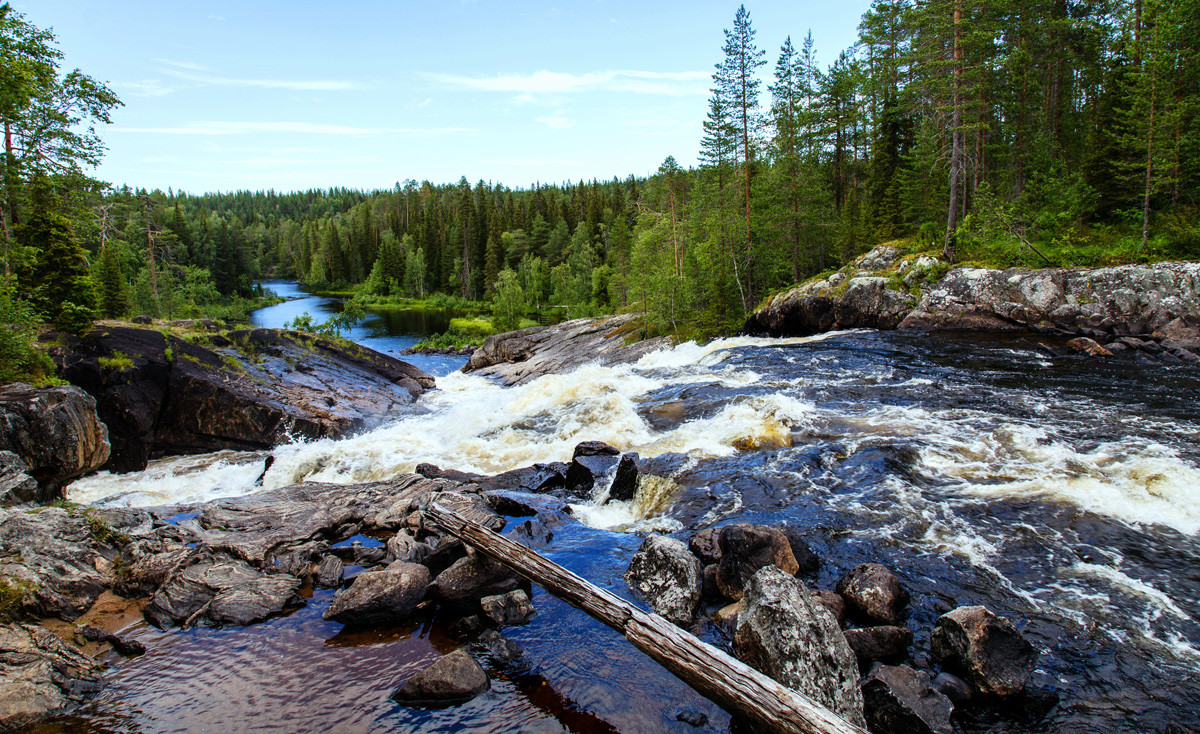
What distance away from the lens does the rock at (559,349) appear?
3600 cm

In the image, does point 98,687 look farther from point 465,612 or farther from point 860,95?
point 860,95

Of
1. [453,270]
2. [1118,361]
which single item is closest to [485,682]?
[1118,361]

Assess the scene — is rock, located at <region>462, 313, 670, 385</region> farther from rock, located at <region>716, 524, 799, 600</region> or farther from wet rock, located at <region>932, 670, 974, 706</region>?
wet rock, located at <region>932, 670, 974, 706</region>

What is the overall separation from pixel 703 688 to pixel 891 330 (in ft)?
89.7

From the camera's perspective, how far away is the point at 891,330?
92.6 ft

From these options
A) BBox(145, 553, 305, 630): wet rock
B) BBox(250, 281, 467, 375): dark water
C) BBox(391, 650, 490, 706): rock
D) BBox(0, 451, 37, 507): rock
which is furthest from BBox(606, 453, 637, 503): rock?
BBox(250, 281, 467, 375): dark water

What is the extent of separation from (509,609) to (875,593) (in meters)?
5.08

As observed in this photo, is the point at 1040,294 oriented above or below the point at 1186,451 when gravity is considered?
above

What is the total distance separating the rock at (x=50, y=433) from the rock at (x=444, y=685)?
1090 centimetres

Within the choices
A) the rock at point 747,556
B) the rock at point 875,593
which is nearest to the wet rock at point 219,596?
the rock at point 747,556

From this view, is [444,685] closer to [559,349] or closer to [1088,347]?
[1088,347]

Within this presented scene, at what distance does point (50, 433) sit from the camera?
11828 mm

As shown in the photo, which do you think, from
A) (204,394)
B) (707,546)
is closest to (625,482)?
(707,546)

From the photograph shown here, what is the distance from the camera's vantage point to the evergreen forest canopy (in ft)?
59.7
